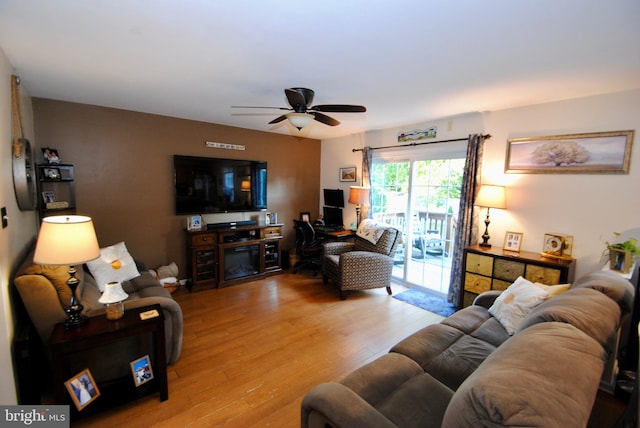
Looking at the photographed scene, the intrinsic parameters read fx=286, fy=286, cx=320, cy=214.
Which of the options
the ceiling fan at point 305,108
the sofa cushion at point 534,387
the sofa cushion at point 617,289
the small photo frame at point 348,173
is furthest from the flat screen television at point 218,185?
the sofa cushion at point 617,289

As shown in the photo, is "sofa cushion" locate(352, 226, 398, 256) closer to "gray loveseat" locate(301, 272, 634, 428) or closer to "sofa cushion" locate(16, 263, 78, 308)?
"gray loveseat" locate(301, 272, 634, 428)

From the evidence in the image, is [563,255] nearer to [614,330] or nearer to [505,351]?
[614,330]

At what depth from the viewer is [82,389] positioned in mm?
1829

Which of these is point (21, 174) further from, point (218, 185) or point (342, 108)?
point (342, 108)

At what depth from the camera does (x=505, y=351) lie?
1091 mm

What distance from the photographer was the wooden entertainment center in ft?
13.3

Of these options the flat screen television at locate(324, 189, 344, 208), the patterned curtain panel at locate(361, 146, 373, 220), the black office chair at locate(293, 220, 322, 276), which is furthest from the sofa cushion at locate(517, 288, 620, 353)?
the flat screen television at locate(324, 189, 344, 208)

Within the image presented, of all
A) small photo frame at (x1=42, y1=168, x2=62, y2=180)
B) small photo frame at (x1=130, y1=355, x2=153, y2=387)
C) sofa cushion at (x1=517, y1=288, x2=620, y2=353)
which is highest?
small photo frame at (x1=42, y1=168, x2=62, y2=180)

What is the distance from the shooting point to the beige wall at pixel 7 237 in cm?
162

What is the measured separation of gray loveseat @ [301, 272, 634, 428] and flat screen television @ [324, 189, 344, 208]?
3124 millimetres

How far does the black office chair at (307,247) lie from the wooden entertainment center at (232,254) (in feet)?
1.09

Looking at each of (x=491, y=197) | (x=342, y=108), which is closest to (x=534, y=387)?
(x=342, y=108)

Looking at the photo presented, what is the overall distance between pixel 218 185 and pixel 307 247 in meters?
1.73

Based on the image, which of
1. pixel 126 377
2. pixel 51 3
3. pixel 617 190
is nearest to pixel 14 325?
pixel 126 377
